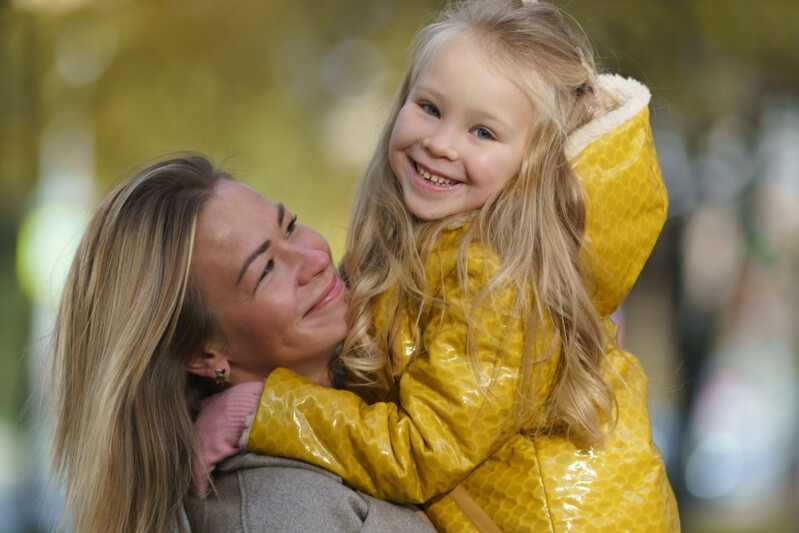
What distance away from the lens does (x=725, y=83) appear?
21.8 ft

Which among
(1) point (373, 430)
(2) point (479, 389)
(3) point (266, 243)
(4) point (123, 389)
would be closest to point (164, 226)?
(3) point (266, 243)

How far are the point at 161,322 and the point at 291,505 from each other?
55 cm

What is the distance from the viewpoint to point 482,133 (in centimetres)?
217

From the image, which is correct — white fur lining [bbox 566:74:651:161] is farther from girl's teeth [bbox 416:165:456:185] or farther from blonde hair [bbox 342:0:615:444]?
girl's teeth [bbox 416:165:456:185]

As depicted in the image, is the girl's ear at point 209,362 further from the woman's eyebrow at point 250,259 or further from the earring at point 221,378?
the woman's eyebrow at point 250,259

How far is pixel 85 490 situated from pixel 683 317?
19.0ft

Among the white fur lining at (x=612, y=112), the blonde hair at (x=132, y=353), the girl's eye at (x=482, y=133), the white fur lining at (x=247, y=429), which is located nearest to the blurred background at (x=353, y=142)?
the white fur lining at (x=612, y=112)

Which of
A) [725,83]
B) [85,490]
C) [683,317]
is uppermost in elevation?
[725,83]

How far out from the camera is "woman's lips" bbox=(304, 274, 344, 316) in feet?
7.50

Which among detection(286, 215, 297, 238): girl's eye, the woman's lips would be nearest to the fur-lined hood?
the woman's lips

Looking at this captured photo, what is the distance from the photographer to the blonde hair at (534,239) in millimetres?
2084

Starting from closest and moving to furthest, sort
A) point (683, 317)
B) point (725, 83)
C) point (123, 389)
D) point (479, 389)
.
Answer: point (479, 389) → point (123, 389) → point (725, 83) → point (683, 317)

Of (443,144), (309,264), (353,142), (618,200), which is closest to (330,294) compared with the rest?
(309,264)

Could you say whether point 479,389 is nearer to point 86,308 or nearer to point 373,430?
point 373,430
